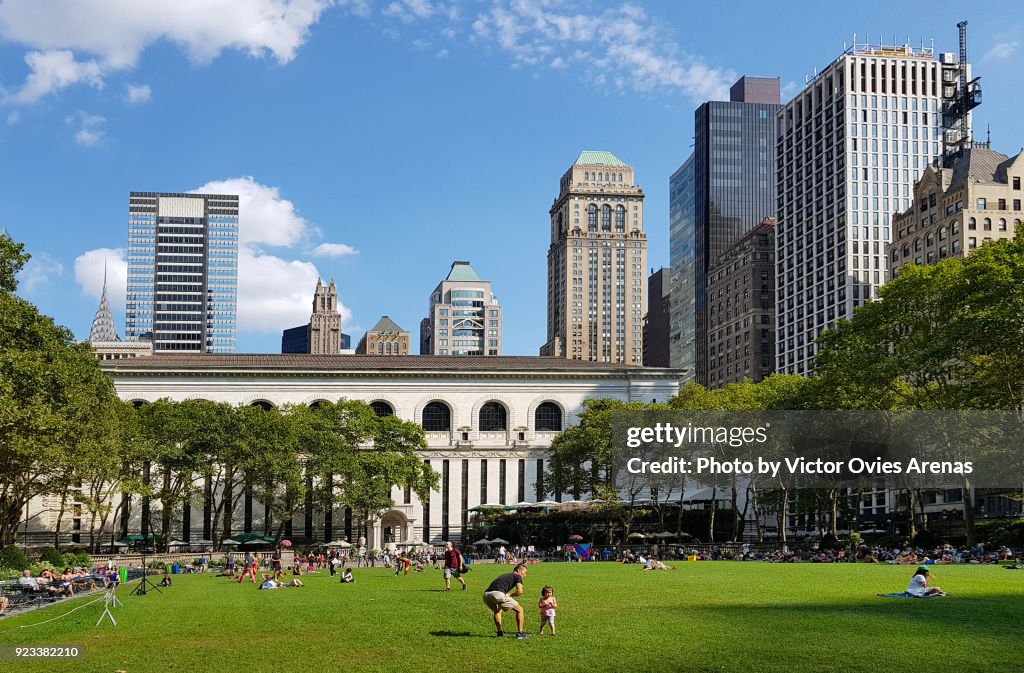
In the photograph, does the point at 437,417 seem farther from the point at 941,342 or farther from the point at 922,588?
the point at 922,588

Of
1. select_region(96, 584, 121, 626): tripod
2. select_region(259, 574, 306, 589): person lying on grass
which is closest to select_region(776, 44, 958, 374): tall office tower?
select_region(259, 574, 306, 589): person lying on grass

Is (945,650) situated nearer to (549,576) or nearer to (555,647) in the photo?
(555,647)

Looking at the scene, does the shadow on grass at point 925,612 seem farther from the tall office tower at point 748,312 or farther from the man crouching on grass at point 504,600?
the tall office tower at point 748,312

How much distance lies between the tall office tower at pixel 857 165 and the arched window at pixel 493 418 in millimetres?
60532

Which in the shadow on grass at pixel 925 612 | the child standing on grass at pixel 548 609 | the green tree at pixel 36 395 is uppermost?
the green tree at pixel 36 395

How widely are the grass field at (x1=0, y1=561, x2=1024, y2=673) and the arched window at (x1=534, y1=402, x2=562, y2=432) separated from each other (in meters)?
78.2

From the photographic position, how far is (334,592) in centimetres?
3959

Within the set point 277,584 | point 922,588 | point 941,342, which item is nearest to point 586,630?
point 922,588

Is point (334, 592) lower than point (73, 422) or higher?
lower

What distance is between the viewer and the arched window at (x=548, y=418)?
386 feet

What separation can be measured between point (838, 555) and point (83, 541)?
7280 centimetres

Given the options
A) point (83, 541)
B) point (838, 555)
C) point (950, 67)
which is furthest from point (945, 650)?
point (950, 67)

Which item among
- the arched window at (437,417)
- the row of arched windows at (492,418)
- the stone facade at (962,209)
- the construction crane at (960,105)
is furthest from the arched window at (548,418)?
the construction crane at (960,105)

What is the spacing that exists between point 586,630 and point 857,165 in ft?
490
